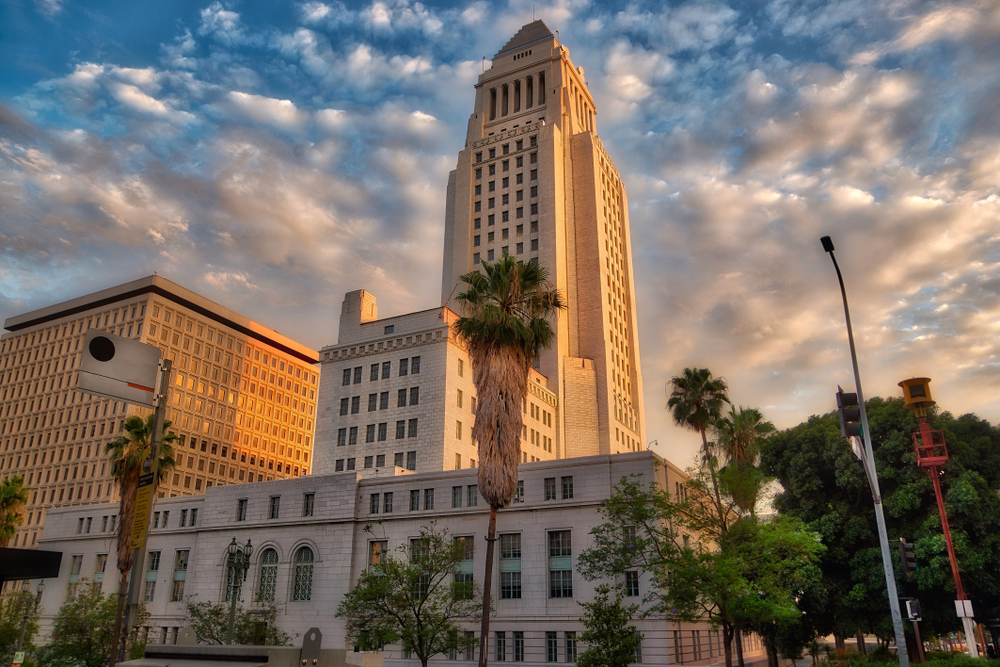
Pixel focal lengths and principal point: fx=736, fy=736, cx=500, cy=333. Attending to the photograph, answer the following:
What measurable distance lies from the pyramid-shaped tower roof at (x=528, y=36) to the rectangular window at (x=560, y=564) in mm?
87624

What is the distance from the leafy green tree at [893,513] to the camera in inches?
1622

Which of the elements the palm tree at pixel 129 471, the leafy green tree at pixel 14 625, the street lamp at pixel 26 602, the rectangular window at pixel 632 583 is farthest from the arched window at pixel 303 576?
the rectangular window at pixel 632 583

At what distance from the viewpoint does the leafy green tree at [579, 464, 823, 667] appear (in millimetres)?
33875

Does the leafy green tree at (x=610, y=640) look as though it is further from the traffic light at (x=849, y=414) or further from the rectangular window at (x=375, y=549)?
the rectangular window at (x=375, y=549)

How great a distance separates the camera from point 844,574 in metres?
46.2

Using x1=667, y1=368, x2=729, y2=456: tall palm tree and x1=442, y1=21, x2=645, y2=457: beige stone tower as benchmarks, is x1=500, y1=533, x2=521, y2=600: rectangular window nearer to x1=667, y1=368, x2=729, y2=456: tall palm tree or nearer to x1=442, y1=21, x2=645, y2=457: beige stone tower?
x1=667, y1=368, x2=729, y2=456: tall palm tree

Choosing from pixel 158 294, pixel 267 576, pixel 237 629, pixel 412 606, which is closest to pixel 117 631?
pixel 412 606

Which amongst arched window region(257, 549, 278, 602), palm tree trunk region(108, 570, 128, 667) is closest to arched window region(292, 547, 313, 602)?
arched window region(257, 549, 278, 602)

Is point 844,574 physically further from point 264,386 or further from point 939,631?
point 264,386

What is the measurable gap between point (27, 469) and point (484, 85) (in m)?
89.7

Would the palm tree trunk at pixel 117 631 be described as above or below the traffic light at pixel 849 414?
below

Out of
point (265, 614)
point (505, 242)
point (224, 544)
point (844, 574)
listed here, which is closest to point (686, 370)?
point (844, 574)

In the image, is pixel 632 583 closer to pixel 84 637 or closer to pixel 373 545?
pixel 373 545

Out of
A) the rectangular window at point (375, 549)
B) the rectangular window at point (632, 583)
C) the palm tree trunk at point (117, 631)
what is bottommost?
the palm tree trunk at point (117, 631)
